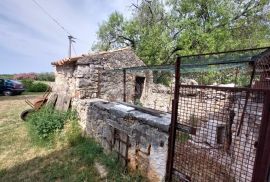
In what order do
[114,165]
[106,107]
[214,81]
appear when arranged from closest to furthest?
[114,165], [106,107], [214,81]

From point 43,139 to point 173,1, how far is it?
11.3m

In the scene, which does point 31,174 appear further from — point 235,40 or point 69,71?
point 235,40

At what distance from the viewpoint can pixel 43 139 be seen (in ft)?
17.0

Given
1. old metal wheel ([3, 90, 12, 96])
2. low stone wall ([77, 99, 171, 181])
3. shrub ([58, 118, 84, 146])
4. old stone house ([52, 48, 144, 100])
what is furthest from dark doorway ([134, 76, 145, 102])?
old metal wheel ([3, 90, 12, 96])

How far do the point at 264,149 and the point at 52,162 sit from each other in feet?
13.3

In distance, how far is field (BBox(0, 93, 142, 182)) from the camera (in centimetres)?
356

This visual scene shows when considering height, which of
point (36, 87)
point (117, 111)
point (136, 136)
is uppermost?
point (117, 111)

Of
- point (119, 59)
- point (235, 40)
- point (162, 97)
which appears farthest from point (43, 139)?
point (235, 40)

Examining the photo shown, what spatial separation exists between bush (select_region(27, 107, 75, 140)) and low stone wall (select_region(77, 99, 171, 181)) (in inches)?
56.3

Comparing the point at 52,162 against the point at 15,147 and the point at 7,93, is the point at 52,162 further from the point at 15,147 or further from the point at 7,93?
the point at 7,93

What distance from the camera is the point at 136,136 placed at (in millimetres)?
3170

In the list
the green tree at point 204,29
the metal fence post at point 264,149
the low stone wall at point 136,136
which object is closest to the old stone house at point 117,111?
the low stone wall at point 136,136

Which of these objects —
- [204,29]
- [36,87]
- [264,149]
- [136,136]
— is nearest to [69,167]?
[136,136]

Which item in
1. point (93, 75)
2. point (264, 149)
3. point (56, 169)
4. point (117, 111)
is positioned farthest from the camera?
point (93, 75)
